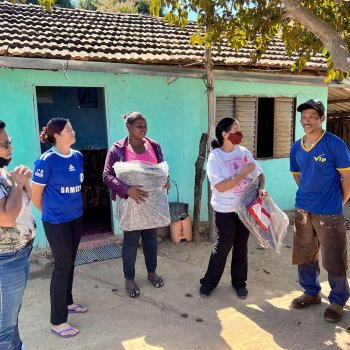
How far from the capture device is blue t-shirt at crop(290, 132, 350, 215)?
306 centimetres

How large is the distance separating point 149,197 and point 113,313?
1.15m

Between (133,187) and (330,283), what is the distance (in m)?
2.01

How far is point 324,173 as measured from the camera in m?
3.10

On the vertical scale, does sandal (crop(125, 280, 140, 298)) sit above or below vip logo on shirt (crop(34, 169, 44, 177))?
below

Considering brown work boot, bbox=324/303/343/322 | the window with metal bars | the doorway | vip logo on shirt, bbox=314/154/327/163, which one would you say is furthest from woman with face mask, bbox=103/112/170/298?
the doorway

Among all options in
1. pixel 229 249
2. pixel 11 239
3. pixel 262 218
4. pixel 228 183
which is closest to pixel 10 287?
pixel 11 239

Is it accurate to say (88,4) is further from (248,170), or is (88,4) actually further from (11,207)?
(11,207)

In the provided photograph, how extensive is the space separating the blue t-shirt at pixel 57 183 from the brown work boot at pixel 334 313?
7.86 feet

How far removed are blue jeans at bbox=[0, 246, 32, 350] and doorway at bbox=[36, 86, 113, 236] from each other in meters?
4.97

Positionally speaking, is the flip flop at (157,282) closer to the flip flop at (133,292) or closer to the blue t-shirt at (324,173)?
the flip flop at (133,292)

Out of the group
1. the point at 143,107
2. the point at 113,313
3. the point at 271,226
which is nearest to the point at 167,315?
the point at 113,313

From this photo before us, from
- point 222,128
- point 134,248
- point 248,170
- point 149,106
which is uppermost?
point 149,106

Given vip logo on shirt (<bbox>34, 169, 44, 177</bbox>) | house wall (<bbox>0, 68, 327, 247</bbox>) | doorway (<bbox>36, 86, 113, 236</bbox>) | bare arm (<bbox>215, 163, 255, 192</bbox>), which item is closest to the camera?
vip logo on shirt (<bbox>34, 169, 44, 177</bbox>)

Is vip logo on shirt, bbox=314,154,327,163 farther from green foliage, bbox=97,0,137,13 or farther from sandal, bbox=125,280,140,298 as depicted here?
green foliage, bbox=97,0,137,13
